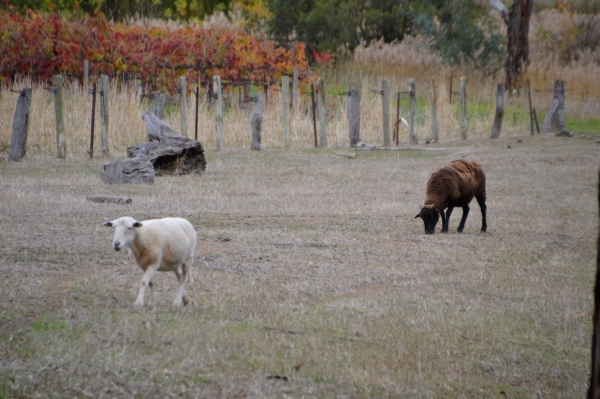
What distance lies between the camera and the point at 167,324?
646 cm

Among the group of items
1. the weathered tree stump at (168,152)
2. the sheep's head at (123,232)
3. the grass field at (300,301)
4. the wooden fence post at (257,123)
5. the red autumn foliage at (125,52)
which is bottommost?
the grass field at (300,301)

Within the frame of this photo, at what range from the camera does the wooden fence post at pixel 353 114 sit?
82.1ft

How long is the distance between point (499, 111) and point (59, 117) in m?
14.6

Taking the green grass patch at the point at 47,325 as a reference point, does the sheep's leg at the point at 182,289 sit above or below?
above

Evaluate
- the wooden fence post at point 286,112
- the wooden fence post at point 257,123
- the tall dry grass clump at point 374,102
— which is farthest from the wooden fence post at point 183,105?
the wooden fence post at point 286,112

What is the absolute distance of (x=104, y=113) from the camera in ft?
68.4

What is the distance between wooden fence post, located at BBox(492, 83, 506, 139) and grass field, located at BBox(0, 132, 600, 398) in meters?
13.1

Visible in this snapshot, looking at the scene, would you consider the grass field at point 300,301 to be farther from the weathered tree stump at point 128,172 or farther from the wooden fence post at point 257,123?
the wooden fence post at point 257,123

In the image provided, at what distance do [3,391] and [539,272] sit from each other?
21.0 feet

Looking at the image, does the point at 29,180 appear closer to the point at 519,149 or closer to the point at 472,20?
the point at 519,149

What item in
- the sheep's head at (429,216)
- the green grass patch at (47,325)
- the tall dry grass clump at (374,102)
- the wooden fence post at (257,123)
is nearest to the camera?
the green grass patch at (47,325)

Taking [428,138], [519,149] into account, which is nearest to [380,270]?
[519,149]

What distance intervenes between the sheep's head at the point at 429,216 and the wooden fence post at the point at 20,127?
37.3 ft

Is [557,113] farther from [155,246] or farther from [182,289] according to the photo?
[155,246]
